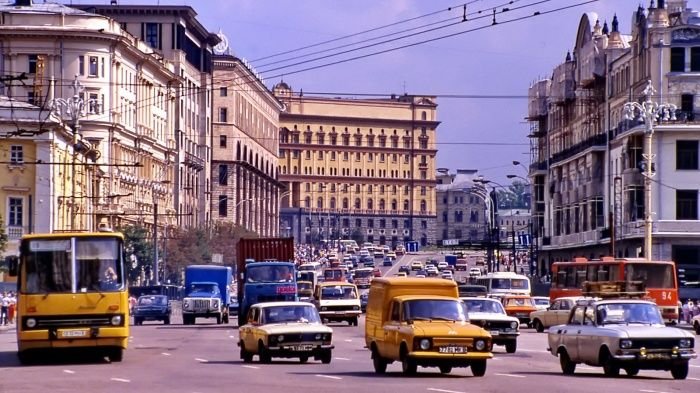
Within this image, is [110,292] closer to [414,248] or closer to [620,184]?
[620,184]

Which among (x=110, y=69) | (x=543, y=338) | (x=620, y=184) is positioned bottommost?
(x=543, y=338)

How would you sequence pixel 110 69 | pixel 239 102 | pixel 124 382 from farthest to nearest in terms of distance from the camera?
pixel 239 102 < pixel 110 69 < pixel 124 382

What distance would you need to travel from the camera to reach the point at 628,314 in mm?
30266

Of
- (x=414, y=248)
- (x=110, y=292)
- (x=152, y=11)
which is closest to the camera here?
(x=110, y=292)

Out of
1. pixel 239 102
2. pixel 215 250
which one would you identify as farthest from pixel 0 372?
pixel 239 102

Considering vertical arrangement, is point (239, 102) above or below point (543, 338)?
above

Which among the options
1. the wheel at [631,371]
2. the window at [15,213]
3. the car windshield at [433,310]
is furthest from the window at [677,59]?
the car windshield at [433,310]

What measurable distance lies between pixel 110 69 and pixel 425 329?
308ft

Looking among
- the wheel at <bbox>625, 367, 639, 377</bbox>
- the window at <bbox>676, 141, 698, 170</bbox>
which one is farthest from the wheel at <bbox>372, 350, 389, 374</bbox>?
the window at <bbox>676, 141, 698, 170</bbox>

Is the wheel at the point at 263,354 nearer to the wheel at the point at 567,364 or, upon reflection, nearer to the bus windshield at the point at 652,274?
the wheel at the point at 567,364

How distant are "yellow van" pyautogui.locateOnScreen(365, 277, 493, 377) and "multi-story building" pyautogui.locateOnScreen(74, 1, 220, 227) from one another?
99.5 meters

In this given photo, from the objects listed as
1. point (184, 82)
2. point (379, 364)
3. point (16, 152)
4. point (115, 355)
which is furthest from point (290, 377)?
point (184, 82)

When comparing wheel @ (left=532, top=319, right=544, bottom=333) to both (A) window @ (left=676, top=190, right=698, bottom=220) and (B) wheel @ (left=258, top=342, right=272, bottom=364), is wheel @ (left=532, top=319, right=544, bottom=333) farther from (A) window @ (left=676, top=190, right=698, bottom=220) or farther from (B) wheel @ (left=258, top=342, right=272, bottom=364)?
(A) window @ (left=676, top=190, right=698, bottom=220)

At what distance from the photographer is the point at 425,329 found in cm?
2900
